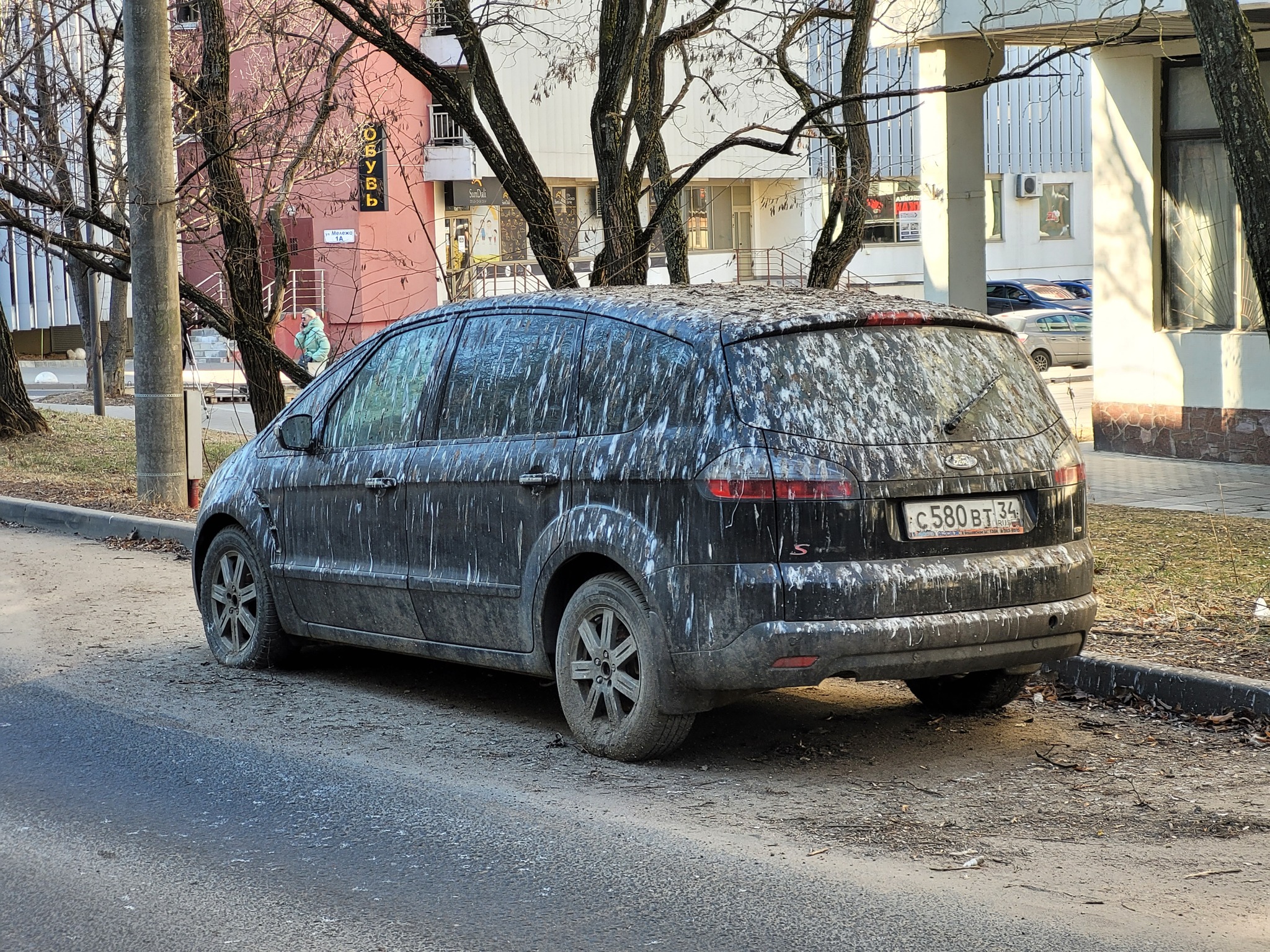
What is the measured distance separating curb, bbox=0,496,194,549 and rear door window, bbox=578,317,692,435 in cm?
643

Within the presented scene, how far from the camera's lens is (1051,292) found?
1410 inches

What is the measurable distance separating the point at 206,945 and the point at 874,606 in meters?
2.47

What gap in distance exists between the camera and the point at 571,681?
630 cm

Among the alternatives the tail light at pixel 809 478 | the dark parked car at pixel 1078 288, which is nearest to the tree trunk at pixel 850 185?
the tail light at pixel 809 478

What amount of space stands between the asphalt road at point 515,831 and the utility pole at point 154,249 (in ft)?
20.1

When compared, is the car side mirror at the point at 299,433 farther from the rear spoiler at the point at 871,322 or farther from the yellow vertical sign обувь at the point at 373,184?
the yellow vertical sign обувь at the point at 373,184

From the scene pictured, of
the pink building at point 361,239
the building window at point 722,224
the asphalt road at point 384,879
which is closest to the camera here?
the asphalt road at point 384,879

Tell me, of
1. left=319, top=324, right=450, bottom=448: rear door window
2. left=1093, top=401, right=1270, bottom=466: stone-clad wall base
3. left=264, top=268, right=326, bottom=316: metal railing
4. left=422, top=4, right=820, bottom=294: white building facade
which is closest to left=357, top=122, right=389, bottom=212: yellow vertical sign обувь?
left=422, top=4, right=820, bottom=294: white building facade

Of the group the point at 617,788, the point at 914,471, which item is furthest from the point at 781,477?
the point at 617,788

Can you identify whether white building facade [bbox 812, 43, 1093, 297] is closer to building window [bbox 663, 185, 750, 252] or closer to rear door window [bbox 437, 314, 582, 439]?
building window [bbox 663, 185, 750, 252]

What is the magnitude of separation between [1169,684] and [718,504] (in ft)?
7.74

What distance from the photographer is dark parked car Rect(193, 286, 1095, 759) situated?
5.70 meters

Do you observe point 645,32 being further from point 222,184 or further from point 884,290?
point 884,290

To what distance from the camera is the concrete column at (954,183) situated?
16.7m
